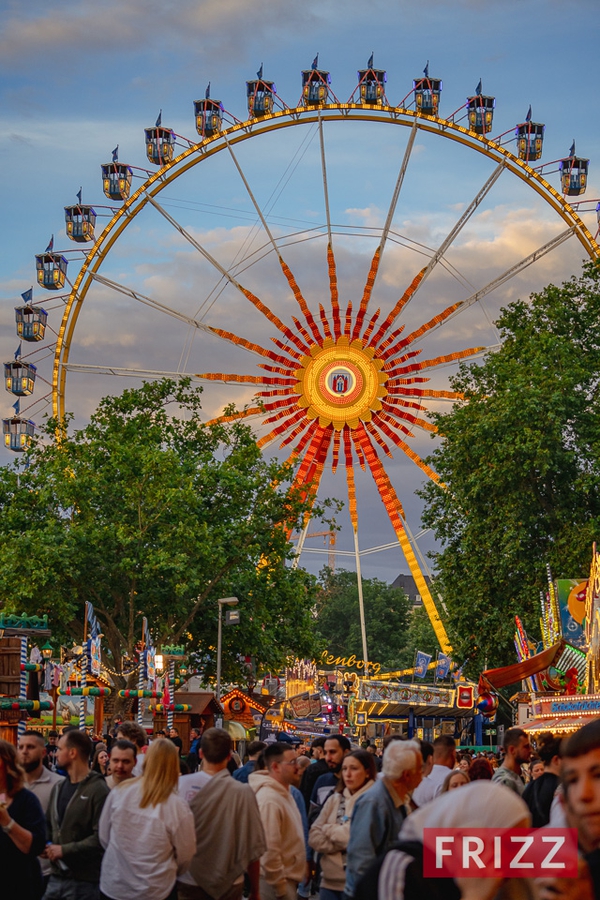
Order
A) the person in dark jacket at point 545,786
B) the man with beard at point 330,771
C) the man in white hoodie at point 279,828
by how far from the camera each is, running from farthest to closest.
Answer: the man with beard at point 330,771 < the person in dark jacket at point 545,786 < the man in white hoodie at point 279,828

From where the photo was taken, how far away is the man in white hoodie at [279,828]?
26.0ft

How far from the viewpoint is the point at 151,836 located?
6.92 meters

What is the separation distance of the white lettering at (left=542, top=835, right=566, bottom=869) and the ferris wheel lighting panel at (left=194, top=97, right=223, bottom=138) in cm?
3653

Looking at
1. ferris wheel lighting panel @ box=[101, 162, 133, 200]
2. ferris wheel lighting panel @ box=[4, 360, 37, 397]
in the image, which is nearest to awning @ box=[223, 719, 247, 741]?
ferris wheel lighting panel @ box=[4, 360, 37, 397]

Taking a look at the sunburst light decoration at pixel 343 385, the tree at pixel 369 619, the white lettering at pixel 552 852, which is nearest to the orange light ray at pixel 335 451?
the sunburst light decoration at pixel 343 385

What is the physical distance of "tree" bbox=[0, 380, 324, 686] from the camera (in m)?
37.8

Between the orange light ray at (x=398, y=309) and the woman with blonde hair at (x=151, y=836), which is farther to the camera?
the orange light ray at (x=398, y=309)

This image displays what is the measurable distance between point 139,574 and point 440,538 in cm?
886

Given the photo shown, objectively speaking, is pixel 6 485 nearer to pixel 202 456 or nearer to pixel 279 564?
pixel 202 456

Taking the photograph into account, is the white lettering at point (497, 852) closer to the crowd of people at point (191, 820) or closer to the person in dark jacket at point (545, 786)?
the crowd of people at point (191, 820)

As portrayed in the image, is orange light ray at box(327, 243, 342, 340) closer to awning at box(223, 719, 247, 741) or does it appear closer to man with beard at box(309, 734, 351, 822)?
awning at box(223, 719, 247, 741)

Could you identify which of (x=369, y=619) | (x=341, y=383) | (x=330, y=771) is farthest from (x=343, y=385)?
(x=369, y=619)

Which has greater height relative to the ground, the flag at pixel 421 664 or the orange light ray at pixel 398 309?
the orange light ray at pixel 398 309

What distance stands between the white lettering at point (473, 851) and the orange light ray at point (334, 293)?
35.8 meters
